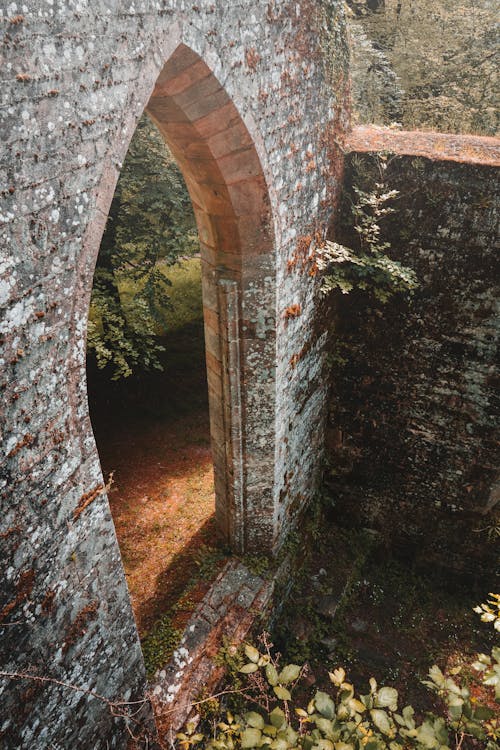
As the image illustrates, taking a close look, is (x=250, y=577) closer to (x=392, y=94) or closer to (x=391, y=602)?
(x=391, y=602)

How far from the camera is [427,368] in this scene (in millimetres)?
→ 5176

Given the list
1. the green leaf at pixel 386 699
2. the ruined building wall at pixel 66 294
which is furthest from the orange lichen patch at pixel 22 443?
the green leaf at pixel 386 699

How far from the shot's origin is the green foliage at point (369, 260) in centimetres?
471

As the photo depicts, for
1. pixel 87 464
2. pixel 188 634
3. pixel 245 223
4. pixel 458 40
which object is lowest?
pixel 188 634

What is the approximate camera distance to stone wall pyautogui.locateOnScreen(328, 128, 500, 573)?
15.2 ft

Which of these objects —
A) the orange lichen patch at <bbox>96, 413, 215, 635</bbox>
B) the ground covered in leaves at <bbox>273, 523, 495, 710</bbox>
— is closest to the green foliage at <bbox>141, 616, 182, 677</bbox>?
the orange lichen patch at <bbox>96, 413, 215, 635</bbox>

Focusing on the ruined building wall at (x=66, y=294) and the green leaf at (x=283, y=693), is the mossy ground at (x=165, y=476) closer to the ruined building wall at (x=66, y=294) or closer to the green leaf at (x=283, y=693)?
the ruined building wall at (x=66, y=294)

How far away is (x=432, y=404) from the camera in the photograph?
528 cm

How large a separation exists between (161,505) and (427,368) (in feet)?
11.4

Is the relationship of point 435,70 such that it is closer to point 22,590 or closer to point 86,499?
point 86,499

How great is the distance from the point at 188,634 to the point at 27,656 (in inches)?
91.1

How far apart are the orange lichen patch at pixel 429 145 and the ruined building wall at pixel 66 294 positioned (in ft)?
5.46

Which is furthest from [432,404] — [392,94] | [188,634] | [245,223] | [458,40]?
[458,40]

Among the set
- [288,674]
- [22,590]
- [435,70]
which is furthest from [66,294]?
[435,70]
